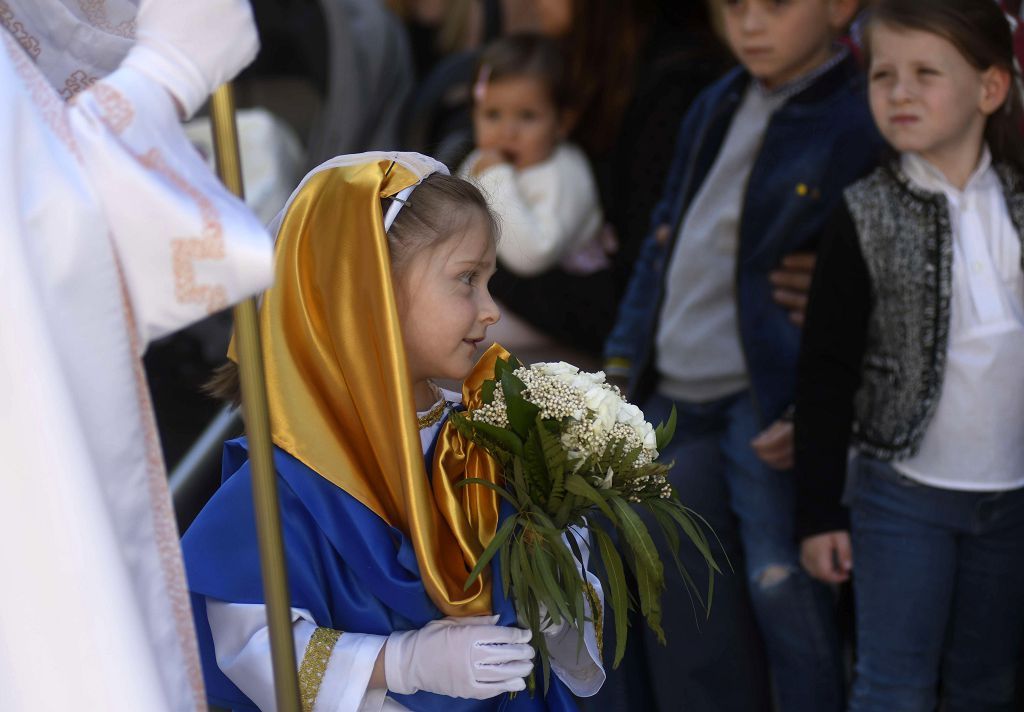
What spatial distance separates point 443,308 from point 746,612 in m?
1.39

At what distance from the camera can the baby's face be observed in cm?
380

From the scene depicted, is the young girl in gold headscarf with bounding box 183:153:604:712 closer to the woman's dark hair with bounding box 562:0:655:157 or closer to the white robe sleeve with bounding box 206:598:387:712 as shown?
the white robe sleeve with bounding box 206:598:387:712

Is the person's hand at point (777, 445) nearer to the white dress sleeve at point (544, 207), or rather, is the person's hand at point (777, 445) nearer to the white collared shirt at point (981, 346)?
the white collared shirt at point (981, 346)

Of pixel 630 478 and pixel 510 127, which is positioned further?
pixel 510 127

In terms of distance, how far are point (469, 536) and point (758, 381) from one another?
123 centimetres

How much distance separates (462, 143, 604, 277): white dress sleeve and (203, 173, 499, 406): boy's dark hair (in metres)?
1.49

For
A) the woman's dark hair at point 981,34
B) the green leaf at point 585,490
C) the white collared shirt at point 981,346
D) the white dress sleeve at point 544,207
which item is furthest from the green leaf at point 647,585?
the white dress sleeve at point 544,207

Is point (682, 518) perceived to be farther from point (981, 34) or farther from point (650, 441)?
point (981, 34)

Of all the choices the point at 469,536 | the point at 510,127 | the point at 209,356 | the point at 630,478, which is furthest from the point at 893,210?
the point at 209,356

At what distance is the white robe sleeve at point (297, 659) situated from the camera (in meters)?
1.91

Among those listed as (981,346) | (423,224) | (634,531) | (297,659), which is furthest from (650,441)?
(981,346)

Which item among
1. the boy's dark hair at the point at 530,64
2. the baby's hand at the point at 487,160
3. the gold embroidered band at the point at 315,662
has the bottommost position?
the gold embroidered band at the point at 315,662

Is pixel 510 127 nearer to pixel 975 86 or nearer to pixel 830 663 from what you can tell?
pixel 975 86

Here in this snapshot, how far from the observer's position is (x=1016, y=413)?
2613mm
